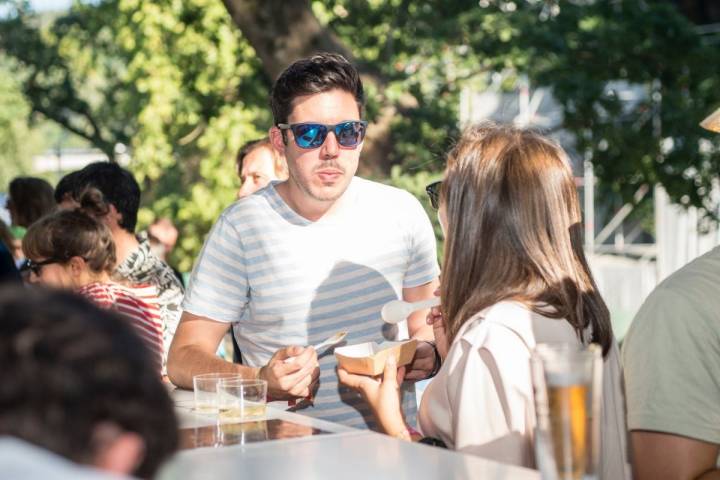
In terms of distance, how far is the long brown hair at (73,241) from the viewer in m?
4.54

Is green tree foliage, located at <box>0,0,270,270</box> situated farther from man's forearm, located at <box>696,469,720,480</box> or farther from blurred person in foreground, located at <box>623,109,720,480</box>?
man's forearm, located at <box>696,469,720,480</box>

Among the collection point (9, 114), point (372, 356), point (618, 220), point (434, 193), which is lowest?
point (618, 220)

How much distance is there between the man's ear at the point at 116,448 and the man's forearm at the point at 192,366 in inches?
79.9

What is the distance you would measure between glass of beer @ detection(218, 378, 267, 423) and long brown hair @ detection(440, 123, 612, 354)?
529 mm

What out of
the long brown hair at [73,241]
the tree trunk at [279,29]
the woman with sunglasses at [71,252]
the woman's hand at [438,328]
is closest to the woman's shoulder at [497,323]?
the woman's hand at [438,328]

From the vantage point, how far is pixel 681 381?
239 centimetres

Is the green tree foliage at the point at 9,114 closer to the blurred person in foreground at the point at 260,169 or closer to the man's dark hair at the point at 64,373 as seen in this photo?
the blurred person in foreground at the point at 260,169

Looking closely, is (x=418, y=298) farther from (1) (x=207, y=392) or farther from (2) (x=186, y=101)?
(2) (x=186, y=101)

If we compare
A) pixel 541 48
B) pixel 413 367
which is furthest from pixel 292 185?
pixel 541 48

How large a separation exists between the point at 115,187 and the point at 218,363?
2135 mm

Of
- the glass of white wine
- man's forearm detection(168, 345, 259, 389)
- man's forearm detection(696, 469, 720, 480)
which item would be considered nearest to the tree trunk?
man's forearm detection(168, 345, 259, 389)

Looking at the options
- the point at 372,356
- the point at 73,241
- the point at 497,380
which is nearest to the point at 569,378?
the point at 497,380

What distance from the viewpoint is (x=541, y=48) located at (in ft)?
28.5

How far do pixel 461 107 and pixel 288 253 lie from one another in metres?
7.09
